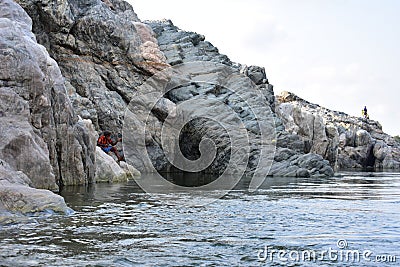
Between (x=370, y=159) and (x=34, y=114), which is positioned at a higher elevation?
(x=370, y=159)

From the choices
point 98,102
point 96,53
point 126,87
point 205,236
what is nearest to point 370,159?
point 126,87

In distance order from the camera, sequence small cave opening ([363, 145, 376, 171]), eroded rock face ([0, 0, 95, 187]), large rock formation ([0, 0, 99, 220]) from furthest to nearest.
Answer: small cave opening ([363, 145, 376, 171]) < eroded rock face ([0, 0, 95, 187]) < large rock formation ([0, 0, 99, 220])

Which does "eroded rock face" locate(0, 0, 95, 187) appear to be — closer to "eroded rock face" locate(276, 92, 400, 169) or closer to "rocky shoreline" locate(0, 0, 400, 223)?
"rocky shoreline" locate(0, 0, 400, 223)

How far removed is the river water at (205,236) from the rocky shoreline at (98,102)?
1312mm

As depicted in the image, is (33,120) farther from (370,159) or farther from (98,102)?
(370,159)

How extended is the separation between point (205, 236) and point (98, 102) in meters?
24.0

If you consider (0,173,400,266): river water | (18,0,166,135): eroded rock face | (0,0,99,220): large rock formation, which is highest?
(18,0,166,135): eroded rock face

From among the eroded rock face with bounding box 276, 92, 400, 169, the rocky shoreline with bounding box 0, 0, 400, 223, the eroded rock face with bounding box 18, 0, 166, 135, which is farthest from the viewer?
the eroded rock face with bounding box 276, 92, 400, 169

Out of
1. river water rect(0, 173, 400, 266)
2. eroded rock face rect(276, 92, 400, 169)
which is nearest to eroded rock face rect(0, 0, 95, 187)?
river water rect(0, 173, 400, 266)

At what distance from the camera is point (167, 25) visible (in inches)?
1852

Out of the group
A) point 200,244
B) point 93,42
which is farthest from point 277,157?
point 200,244

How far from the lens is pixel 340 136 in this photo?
209 ft

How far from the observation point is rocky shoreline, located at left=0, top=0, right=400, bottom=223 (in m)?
13.9

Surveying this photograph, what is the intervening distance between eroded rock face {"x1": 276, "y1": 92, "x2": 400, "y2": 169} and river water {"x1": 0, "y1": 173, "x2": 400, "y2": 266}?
121 ft
